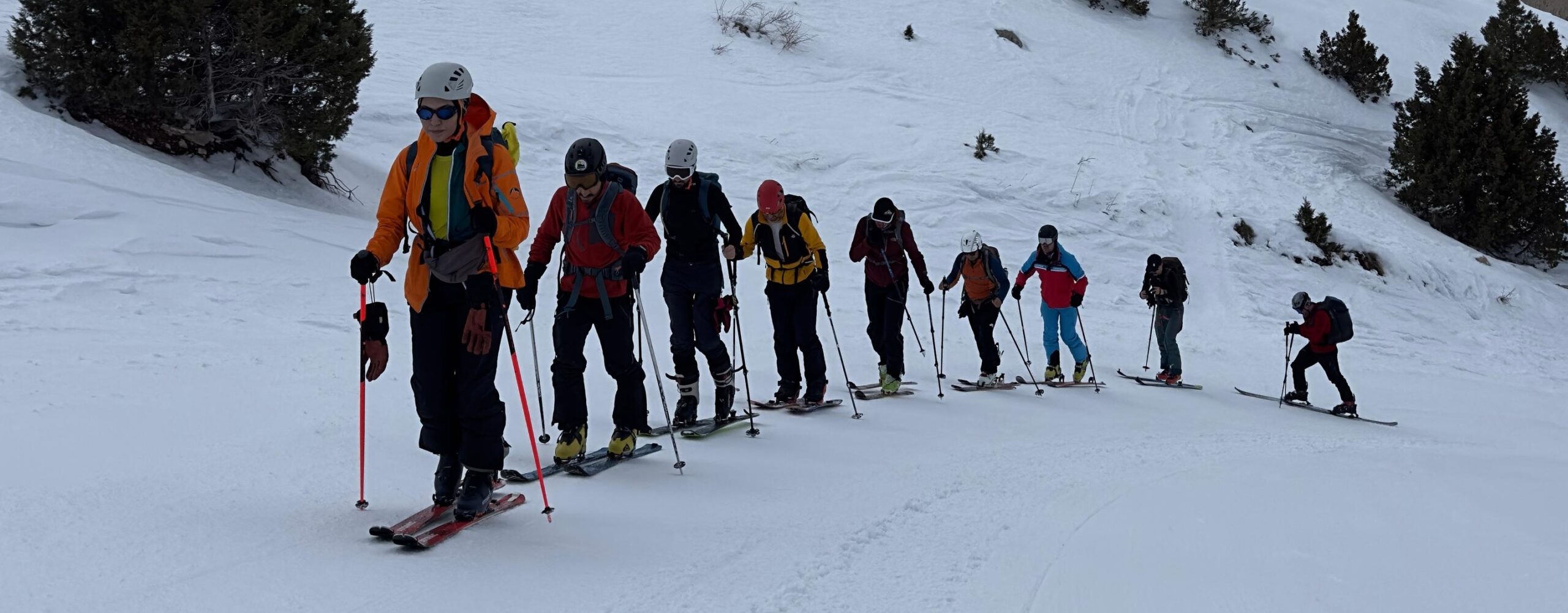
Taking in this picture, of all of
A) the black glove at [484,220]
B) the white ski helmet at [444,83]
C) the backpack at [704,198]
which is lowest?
the black glove at [484,220]

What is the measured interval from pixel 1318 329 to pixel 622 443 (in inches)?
372

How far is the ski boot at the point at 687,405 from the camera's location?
7430 mm

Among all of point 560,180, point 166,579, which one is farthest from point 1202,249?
point 166,579

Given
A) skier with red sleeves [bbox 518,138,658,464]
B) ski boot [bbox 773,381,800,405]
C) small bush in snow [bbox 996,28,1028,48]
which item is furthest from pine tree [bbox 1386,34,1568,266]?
skier with red sleeves [bbox 518,138,658,464]

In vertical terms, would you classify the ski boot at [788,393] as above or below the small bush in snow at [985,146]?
below

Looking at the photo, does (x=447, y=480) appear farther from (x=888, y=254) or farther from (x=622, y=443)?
(x=888, y=254)

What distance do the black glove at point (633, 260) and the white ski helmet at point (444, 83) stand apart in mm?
1310

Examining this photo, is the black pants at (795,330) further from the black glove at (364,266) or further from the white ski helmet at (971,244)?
the black glove at (364,266)

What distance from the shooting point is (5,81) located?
11281 mm

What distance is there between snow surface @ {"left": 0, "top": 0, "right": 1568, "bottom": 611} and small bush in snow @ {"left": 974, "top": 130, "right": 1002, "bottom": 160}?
1.16ft

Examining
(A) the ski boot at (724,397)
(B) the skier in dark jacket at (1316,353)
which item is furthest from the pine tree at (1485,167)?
(A) the ski boot at (724,397)

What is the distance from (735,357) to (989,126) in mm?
14814

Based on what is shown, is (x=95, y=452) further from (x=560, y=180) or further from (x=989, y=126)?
(x=989, y=126)

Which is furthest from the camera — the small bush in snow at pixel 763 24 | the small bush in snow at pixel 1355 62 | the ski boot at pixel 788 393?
the small bush in snow at pixel 1355 62
